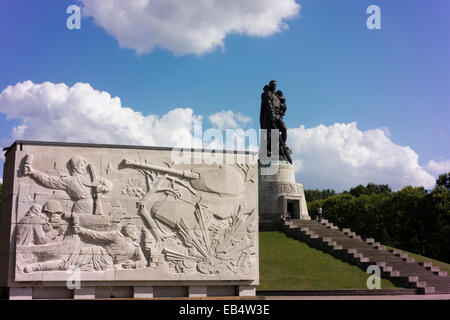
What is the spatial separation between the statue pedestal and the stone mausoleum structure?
1206 centimetres

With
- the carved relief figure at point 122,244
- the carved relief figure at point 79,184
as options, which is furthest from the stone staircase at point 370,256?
the carved relief figure at point 79,184

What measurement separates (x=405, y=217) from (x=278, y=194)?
51.1ft

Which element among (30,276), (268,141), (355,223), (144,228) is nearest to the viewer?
(30,276)

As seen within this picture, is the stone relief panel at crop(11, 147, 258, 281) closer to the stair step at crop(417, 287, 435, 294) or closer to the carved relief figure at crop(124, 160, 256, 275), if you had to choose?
the carved relief figure at crop(124, 160, 256, 275)

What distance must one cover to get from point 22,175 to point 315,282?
1130cm

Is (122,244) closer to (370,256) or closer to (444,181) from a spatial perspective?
(370,256)

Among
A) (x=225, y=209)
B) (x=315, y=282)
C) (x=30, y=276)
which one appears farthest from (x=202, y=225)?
(x=315, y=282)

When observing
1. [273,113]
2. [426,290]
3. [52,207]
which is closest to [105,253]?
[52,207]

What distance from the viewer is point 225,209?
618 inches

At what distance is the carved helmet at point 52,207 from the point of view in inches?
563

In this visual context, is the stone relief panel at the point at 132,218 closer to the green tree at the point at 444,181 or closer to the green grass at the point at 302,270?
the green grass at the point at 302,270

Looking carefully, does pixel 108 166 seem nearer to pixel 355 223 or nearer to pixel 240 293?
pixel 240 293

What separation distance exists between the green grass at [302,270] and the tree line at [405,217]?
1663 cm

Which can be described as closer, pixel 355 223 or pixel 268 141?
pixel 268 141
